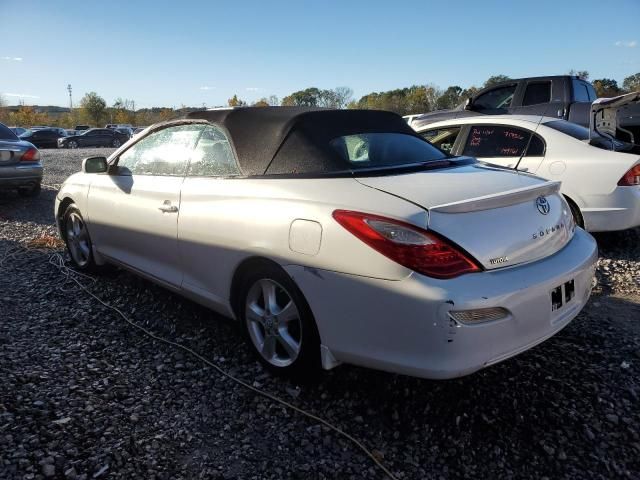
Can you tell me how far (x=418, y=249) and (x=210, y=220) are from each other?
136cm

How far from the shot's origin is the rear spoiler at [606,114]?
4.78 meters

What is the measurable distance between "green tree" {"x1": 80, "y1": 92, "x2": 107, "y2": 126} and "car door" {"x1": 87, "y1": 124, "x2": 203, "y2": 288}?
79415mm

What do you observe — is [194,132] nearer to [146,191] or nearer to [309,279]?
[146,191]

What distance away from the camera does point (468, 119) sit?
5.72m

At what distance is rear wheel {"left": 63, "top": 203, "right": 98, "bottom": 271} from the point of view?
4480 millimetres

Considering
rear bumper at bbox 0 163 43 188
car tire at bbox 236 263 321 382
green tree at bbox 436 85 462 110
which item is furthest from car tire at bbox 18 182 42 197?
green tree at bbox 436 85 462 110

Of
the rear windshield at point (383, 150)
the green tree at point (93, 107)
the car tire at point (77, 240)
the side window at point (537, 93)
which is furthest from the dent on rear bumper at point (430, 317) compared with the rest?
the green tree at point (93, 107)

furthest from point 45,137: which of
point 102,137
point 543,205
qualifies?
point 543,205

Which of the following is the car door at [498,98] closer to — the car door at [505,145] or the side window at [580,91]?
the side window at [580,91]

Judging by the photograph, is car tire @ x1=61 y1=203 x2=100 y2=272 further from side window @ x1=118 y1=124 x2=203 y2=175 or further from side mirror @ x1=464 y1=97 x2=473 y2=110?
side mirror @ x1=464 y1=97 x2=473 y2=110

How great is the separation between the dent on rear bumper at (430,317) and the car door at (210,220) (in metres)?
0.60

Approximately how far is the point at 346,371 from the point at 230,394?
65 cm

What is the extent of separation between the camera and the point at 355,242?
214 centimetres

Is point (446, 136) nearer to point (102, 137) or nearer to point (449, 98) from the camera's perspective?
point (102, 137)
